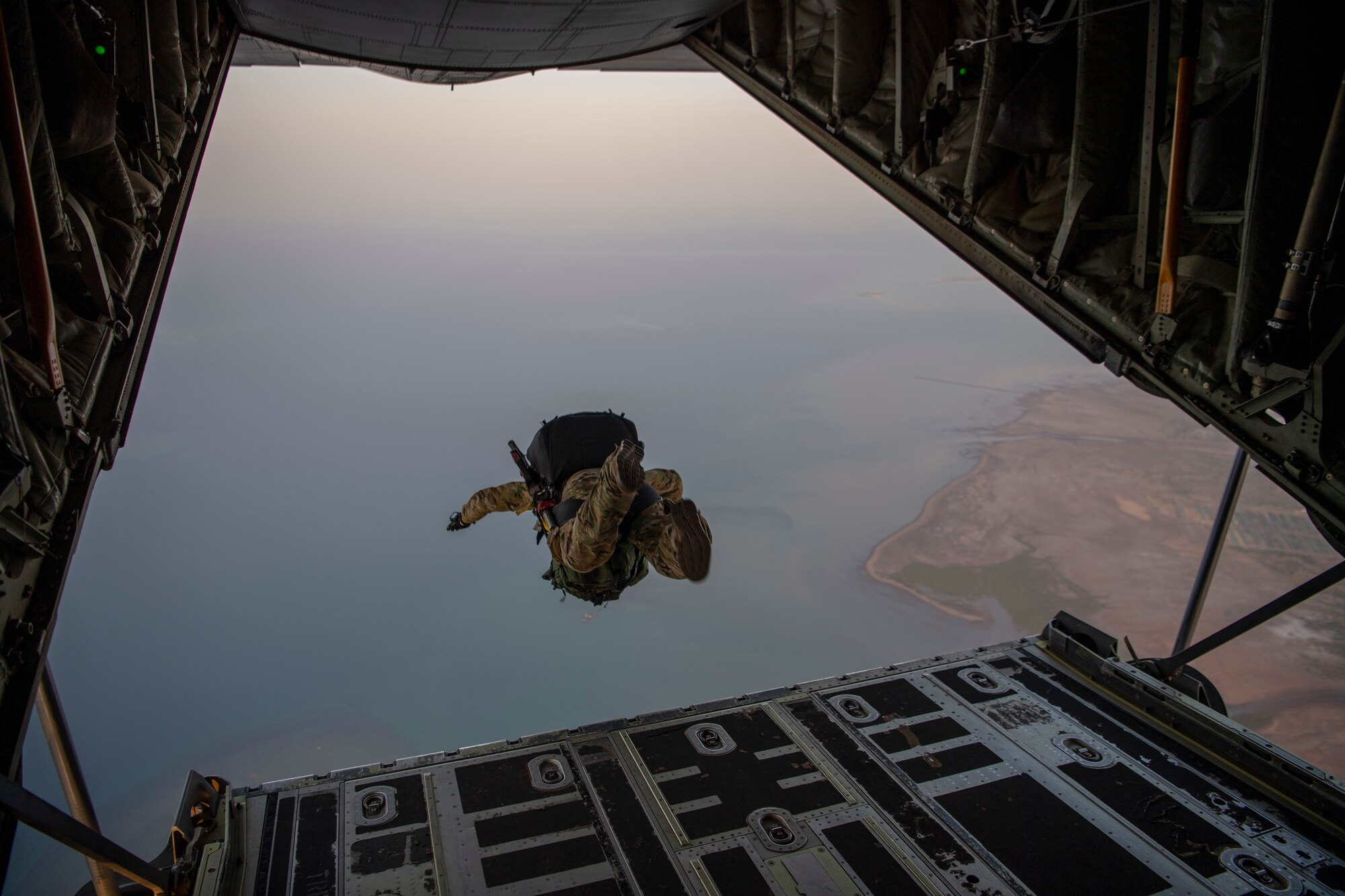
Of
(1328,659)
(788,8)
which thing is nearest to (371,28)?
(788,8)

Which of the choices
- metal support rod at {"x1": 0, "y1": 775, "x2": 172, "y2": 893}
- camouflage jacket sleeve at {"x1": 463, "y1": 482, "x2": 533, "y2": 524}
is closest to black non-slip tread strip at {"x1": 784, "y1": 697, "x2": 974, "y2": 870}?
camouflage jacket sleeve at {"x1": 463, "y1": 482, "x2": 533, "y2": 524}

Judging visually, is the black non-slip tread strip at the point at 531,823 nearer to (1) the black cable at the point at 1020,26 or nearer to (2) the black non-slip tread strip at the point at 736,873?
(2) the black non-slip tread strip at the point at 736,873

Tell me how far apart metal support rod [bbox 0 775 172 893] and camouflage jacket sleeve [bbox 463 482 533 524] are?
360 centimetres

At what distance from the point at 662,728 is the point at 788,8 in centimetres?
647

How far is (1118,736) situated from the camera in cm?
683

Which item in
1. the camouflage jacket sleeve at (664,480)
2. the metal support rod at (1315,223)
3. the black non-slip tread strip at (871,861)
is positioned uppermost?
the metal support rod at (1315,223)

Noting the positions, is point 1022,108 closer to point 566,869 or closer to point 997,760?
point 997,760

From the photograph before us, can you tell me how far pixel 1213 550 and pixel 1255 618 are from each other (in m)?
1.37

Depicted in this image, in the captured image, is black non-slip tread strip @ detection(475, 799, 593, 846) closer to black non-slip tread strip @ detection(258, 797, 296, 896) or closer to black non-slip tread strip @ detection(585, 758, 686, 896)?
black non-slip tread strip @ detection(585, 758, 686, 896)

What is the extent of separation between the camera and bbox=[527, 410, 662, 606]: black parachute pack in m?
6.07

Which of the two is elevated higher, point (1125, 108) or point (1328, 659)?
point (1125, 108)

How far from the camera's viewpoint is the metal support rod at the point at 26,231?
237 centimetres

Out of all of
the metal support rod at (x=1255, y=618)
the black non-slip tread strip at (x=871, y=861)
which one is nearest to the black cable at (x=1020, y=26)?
the metal support rod at (x=1255, y=618)

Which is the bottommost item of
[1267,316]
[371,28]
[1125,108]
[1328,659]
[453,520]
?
[1328,659]
